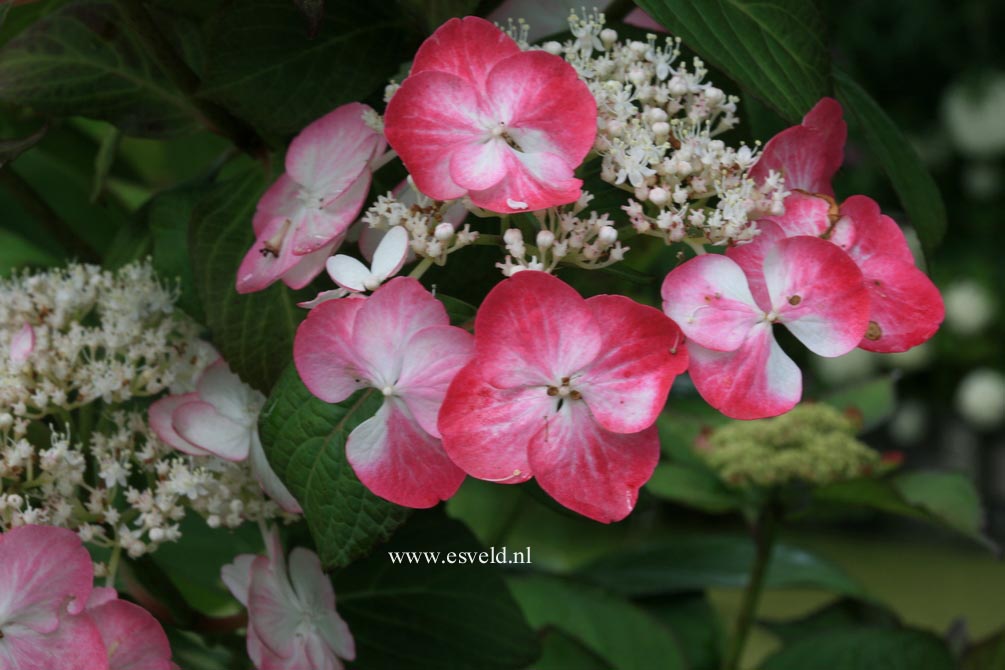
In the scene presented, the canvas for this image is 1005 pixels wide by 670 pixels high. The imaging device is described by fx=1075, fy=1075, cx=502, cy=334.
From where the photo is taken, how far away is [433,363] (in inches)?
9.3

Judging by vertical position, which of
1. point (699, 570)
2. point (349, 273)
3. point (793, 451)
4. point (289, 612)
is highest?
point (349, 273)

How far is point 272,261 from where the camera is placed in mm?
292

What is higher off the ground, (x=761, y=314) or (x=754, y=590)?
(x=761, y=314)

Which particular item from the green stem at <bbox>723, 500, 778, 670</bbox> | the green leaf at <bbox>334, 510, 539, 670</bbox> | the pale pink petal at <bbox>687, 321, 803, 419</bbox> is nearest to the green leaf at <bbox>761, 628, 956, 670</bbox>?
the green stem at <bbox>723, 500, 778, 670</bbox>

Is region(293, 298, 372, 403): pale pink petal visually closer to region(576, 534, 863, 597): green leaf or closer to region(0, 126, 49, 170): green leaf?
region(0, 126, 49, 170): green leaf

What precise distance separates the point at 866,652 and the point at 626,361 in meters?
0.33

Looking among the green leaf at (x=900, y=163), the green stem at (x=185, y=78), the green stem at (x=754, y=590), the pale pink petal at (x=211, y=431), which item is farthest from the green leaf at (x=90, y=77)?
the green stem at (x=754, y=590)

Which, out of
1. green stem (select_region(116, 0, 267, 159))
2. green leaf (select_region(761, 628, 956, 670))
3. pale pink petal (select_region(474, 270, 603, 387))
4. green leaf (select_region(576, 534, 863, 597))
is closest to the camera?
pale pink petal (select_region(474, 270, 603, 387))

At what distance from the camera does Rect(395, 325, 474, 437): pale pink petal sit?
0.23 m

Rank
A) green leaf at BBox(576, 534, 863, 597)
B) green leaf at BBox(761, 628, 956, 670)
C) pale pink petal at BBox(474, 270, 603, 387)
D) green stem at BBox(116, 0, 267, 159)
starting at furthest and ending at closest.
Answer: green leaf at BBox(576, 534, 863, 597) → green leaf at BBox(761, 628, 956, 670) → green stem at BBox(116, 0, 267, 159) → pale pink petal at BBox(474, 270, 603, 387)

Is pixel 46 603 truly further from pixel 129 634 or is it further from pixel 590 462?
pixel 590 462

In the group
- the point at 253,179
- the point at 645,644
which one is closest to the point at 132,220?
the point at 253,179

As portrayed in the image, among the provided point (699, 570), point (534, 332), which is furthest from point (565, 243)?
point (699, 570)

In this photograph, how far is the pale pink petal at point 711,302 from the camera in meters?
0.23
